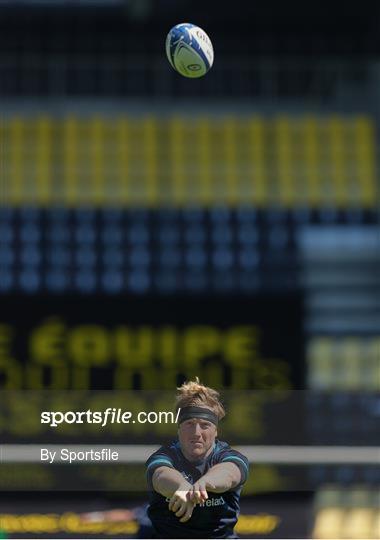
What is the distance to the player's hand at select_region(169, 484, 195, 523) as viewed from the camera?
20.9 ft

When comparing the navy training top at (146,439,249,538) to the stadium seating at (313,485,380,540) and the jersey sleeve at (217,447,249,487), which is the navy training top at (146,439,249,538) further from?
the stadium seating at (313,485,380,540)

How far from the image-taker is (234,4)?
39.3 feet

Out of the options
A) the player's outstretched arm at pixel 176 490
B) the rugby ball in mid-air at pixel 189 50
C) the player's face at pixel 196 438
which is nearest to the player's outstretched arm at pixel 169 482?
the player's outstretched arm at pixel 176 490

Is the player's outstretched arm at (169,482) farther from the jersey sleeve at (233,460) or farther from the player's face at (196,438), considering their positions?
the jersey sleeve at (233,460)

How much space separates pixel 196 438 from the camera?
6.75m

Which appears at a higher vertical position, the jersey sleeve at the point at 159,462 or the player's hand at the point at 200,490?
the jersey sleeve at the point at 159,462

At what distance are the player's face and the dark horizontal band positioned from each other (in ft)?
0.09

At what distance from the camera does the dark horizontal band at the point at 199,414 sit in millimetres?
6836

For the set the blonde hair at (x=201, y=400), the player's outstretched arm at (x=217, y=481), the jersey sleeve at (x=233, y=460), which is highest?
the blonde hair at (x=201, y=400)

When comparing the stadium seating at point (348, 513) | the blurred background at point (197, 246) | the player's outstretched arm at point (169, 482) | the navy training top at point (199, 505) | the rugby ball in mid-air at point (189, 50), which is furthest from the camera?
the stadium seating at point (348, 513)

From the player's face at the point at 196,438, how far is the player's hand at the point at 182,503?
0.29 m

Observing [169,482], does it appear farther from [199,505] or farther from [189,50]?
[189,50]

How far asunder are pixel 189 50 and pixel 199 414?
128 inches

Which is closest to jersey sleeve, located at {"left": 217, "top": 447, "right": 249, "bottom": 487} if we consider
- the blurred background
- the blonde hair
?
the blonde hair
